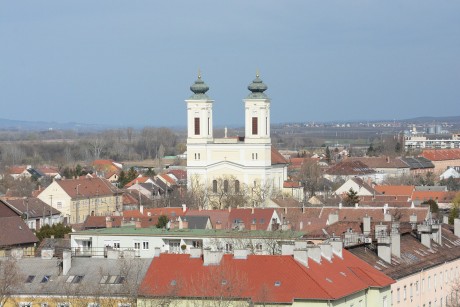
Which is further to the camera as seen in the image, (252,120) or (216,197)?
(252,120)

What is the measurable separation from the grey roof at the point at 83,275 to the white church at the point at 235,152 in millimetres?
84348

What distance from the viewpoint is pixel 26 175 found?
17825 cm

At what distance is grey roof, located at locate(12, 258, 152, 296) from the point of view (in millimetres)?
43312

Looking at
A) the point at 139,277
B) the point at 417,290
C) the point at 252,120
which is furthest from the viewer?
the point at 252,120

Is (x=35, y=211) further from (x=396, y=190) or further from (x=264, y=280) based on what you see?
(x=264, y=280)

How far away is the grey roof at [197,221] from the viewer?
79.2 m

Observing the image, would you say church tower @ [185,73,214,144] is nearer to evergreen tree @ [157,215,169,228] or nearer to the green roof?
evergreen tree @ [157,215,169,228]

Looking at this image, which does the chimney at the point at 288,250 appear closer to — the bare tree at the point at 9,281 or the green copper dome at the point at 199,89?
the bare tree at the point at 9,281

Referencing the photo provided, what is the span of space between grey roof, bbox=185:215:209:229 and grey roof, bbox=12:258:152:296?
31468 millimetres

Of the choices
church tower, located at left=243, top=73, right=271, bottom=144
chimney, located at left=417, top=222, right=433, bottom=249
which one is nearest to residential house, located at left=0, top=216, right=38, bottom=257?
chimney, located at left=417, top=222, right=433, bottom=249

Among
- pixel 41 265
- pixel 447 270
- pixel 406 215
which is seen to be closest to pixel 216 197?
pixel 406 215

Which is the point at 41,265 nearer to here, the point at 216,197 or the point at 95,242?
the point at 95,242

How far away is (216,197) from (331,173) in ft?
156

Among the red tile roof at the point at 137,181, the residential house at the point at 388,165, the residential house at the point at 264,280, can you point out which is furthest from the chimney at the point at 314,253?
the residential house at the point at 388,165
